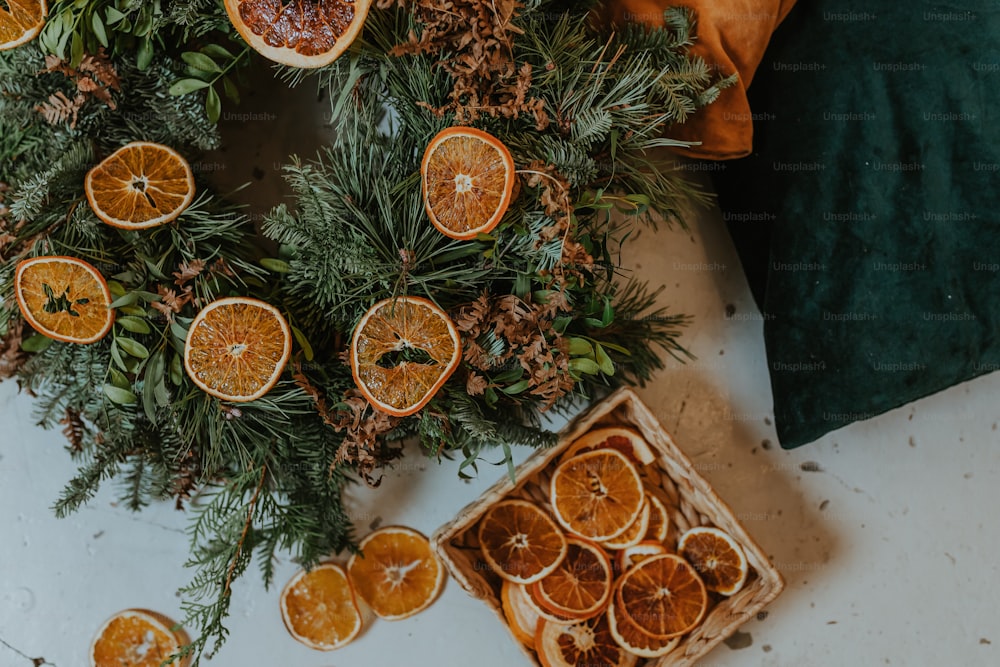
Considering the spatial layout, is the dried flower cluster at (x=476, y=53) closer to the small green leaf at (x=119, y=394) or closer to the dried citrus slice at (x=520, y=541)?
the small green leaf at (x=119, y=394)

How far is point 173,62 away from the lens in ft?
3.73

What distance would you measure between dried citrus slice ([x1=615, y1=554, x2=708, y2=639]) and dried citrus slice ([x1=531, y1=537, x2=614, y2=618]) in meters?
0.04

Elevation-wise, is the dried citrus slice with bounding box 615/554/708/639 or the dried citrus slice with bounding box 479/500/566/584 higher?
the dried citrus slice with bounding box 479/500/566/584

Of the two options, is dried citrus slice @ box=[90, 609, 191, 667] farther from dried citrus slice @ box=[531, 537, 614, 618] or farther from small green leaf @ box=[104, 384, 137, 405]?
dried citrus slice @ box=[531, 537, 614, 618]

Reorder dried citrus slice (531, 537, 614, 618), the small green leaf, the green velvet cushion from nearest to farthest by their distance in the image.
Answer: the small green leaf < the green velvet cushion < dried citrus slice (531, 537, 614, 618)

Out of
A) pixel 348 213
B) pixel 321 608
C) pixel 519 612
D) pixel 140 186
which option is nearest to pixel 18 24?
pixel 140 186

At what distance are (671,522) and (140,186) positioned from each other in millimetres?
1095

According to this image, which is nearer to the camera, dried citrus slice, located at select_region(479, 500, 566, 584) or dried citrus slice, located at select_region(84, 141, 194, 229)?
dried citrus slice, located at select_region(84, 141, 194, 229)

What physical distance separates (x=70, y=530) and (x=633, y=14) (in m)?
1.42

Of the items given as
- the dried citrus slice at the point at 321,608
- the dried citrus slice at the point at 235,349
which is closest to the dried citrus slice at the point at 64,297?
the dried citrus slice at the point at 235,349

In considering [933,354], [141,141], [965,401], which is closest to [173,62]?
[141,141]

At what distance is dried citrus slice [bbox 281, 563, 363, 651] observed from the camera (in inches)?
57.2

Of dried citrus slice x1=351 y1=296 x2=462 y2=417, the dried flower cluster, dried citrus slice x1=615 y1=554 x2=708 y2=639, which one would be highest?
the dried flower cluster

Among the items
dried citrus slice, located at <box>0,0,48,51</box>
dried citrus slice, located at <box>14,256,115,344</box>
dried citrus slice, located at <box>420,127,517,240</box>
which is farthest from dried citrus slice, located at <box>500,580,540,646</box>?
dried citrus slice, located at <box>0,0,48,51</box>
